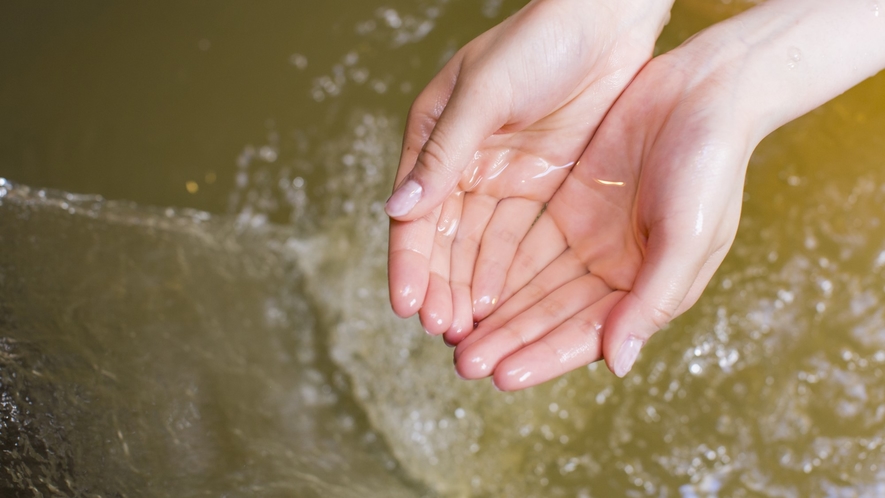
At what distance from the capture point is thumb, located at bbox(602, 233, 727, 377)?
91 centimetres

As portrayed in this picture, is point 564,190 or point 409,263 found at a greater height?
point 409,263

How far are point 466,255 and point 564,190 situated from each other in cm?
23

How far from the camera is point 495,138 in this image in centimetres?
115

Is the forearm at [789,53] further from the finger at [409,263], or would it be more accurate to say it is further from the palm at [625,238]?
the finger at [409,263]

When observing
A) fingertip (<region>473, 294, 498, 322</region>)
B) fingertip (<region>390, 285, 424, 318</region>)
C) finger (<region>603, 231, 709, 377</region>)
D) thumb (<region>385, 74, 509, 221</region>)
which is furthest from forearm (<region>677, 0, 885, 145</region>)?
Result: fingertip (<region>390, 285, 424, 318</region>)

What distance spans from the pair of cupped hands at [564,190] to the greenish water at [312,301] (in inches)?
20.2

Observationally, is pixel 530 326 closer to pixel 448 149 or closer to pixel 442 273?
pixel 442 273

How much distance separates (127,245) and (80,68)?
56 centimetres

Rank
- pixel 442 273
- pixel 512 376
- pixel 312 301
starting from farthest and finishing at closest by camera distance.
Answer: pixel 312 301 → pixel 442 273 → pixel 512 376

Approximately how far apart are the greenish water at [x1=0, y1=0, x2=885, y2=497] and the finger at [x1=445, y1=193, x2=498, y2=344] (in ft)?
1.74

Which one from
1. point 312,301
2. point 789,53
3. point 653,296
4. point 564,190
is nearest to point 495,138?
point 564,190

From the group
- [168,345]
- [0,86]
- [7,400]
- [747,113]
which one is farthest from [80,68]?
[747,113]

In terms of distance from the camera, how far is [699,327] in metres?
1.47

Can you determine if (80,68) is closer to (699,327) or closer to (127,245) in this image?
(127,245)
